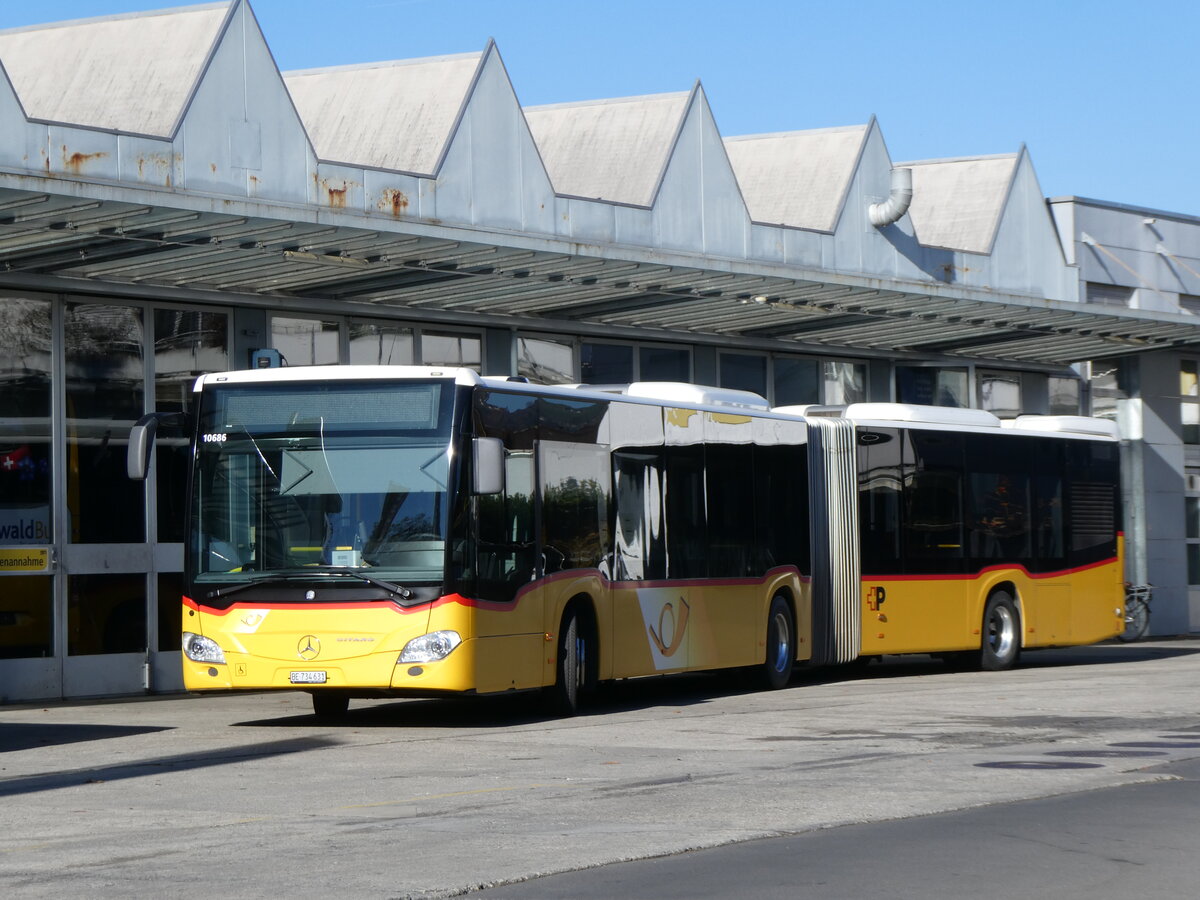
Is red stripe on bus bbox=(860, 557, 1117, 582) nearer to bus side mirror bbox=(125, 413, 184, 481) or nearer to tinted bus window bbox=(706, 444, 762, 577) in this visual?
tinted bus window bbox=(706, 444, 762, 577)

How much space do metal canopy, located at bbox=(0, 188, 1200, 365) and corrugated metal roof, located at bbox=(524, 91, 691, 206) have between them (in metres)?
1.71

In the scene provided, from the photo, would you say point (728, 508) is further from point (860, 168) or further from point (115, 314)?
point (860, 168)

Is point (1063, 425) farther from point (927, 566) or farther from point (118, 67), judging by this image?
point (118, 67)

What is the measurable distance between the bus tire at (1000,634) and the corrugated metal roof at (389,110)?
345 inches

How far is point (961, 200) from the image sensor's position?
33.1m

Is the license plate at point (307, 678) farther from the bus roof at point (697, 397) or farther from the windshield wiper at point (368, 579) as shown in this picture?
the bus roof at point (697, 397)

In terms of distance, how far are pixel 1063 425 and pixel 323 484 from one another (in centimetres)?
1325

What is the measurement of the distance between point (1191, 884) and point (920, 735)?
21.9 feet

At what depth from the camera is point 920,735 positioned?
47.8ft

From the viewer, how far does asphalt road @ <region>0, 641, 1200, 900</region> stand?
314 inches

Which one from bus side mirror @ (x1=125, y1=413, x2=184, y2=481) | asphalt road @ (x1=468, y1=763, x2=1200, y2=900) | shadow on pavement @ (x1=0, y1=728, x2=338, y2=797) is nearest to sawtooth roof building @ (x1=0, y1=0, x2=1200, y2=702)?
bus side mirror @ (x1=125, y1=413, x2=184, y2=481)

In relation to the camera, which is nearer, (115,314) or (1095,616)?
(115,314)

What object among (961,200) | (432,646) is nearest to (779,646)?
(432,646)

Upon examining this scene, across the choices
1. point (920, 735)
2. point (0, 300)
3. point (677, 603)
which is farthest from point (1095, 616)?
point (0, 300)
